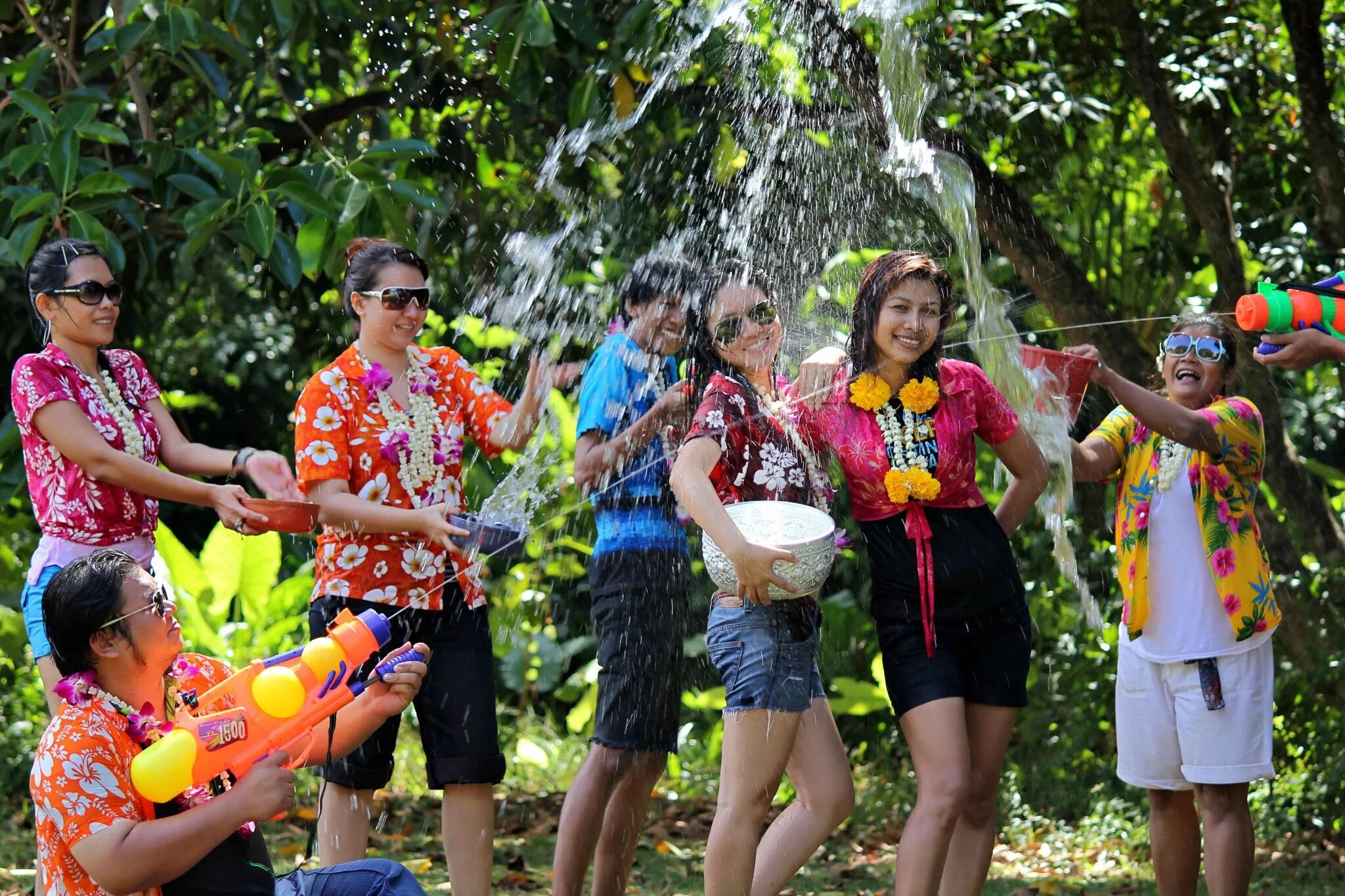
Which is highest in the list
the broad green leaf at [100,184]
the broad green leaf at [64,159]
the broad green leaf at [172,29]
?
the broad green leaf at [172,29]

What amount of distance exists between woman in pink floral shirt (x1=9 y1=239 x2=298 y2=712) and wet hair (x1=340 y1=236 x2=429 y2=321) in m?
0.50

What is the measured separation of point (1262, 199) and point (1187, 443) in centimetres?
370

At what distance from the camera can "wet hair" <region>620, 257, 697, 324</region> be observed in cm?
A: 431

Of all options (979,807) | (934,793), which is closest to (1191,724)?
(979,807)

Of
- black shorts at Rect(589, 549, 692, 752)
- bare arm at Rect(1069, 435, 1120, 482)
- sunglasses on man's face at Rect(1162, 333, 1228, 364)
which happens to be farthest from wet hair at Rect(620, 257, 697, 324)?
sunglasses on man's face at Rect(1162, 333, 1228, 364)

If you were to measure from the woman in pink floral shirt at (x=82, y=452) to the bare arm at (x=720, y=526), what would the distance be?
109 centimetres

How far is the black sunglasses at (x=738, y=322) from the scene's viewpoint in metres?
3.93

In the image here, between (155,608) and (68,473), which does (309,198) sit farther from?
(155,608)

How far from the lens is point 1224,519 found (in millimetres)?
4254

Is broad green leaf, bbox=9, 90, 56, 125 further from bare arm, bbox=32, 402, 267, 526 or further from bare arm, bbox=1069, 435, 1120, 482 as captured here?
bare arm, bbox=1069, 435, 1120, 482

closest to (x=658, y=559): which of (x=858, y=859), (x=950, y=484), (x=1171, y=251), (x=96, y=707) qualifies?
(x=950, y=484)

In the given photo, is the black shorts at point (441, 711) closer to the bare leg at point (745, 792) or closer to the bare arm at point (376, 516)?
the bare arm at point (376, 516)

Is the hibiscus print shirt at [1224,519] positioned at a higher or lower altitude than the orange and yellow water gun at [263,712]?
higher

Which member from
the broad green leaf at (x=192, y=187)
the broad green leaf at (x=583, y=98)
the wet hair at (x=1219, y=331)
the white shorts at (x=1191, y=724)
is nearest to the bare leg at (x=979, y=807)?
the white shorts at (x=1191, y=724)
